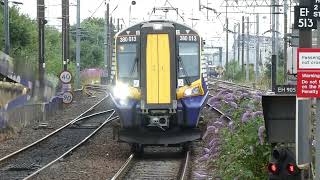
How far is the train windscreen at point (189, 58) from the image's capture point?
52.4 ft

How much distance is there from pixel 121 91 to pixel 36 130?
27.7ft

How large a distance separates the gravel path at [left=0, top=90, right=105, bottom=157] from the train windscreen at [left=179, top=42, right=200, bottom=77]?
17.3ft

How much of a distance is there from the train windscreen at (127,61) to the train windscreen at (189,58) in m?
1.14

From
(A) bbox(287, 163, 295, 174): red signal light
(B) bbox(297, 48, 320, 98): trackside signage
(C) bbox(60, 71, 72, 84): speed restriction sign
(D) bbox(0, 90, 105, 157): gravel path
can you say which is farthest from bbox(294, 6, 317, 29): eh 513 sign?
(C) bbox(60, 71, 72, 84): speed restriction sign

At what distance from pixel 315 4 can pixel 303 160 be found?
5.19 ft

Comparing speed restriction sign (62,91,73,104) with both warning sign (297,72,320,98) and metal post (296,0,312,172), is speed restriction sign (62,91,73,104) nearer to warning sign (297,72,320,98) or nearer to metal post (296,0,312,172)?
metal post (296,0,312,172)

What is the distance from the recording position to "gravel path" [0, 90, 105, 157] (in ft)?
62.0

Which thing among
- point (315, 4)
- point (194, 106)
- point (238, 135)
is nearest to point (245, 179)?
point (238, 135)

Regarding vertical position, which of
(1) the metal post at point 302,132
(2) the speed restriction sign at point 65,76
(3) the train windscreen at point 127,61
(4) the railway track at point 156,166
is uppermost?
(3) the train windscreen at point 127,61

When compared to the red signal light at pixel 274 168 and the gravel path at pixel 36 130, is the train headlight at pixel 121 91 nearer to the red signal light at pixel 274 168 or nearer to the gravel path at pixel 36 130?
the gravel path at pixel 36 130

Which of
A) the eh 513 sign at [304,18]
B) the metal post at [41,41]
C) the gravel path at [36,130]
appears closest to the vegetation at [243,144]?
the eh 513 sign at [304,18]

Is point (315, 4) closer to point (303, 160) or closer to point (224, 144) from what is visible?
point (303, 160)

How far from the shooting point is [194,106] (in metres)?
15.7

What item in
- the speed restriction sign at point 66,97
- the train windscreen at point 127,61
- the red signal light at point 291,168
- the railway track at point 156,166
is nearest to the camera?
the red signal light at point 291,168
